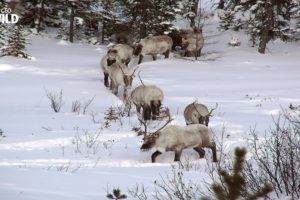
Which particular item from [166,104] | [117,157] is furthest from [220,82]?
[117,157]

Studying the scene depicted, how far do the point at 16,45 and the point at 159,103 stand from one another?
33.0ft

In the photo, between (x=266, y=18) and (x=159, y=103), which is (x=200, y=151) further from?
(x=266, y=18)

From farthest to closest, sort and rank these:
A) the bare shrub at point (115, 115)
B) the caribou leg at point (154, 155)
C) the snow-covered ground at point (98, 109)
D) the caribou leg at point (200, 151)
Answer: the bare shrub at point (115, 115)
the caribou leg at point (200, 151)
the caribou leg at point (154, 155)
the snow-covered ground at point (98, 109)

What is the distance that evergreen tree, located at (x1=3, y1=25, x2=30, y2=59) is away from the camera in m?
20.1

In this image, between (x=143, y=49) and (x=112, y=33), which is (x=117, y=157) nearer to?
(x=143, y=49)

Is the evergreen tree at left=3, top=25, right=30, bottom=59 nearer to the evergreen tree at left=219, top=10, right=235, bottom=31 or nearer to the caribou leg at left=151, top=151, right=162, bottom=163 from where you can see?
the evergreen tree at left=219, top=10, right=235, bottom=31

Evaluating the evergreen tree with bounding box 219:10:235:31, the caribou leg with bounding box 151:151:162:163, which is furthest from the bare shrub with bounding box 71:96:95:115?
the evergreen tree with bounding box 219:10:235:31

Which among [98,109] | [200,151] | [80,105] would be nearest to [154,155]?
[200,151]

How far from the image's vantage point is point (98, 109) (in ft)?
44.9

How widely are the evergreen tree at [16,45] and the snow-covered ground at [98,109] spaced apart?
61 cm

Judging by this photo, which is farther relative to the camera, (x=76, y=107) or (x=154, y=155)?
(x=76, y=107)

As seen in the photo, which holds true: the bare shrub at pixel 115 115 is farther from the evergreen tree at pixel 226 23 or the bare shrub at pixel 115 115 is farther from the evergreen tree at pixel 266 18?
the evergreen tree at pixel 226 23

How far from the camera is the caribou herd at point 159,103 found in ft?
28.8

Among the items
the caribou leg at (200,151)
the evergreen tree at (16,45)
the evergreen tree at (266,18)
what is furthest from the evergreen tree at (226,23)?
the caribou leg at (200,151)
